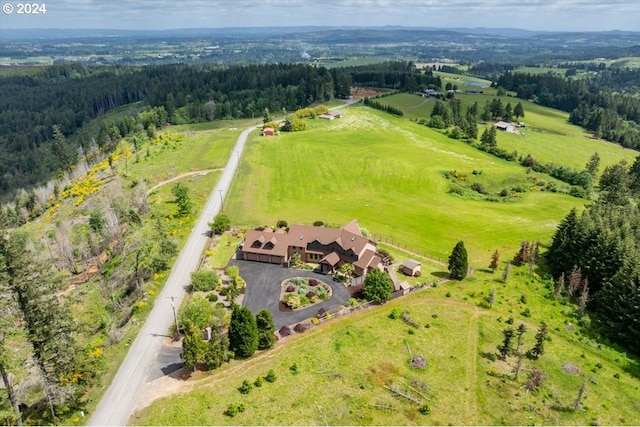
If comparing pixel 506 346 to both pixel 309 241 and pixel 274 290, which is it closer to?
pixel 274 290

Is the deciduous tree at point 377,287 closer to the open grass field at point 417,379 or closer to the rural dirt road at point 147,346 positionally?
the open grass field at point 417,379

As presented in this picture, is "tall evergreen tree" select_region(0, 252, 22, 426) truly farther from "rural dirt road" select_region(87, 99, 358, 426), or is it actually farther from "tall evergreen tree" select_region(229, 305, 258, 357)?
"tall evergreen tree" select_region(229, 305, 258, 357)

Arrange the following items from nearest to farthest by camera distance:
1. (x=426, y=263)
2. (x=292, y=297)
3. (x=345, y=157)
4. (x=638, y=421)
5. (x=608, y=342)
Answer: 1. (x=638, y=421)
2. (x=608, y=342)
3. (x=292, y=297)
4. (x=426, y=263)
5. (x=345, y=157)

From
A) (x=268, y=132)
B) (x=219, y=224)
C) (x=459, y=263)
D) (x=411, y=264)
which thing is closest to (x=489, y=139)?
(x=268, y=132)

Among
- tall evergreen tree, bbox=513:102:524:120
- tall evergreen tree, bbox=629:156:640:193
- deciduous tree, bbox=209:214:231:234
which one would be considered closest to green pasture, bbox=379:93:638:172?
tall evergreen tree, bbox=513:102:524:120

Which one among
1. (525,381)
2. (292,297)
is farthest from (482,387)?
(292,297)

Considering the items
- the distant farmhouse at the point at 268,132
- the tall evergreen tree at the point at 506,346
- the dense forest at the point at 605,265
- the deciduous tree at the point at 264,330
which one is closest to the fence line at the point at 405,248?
the dense forest at the point at 605,265

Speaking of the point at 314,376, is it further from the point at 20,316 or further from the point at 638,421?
the point at 638,421
